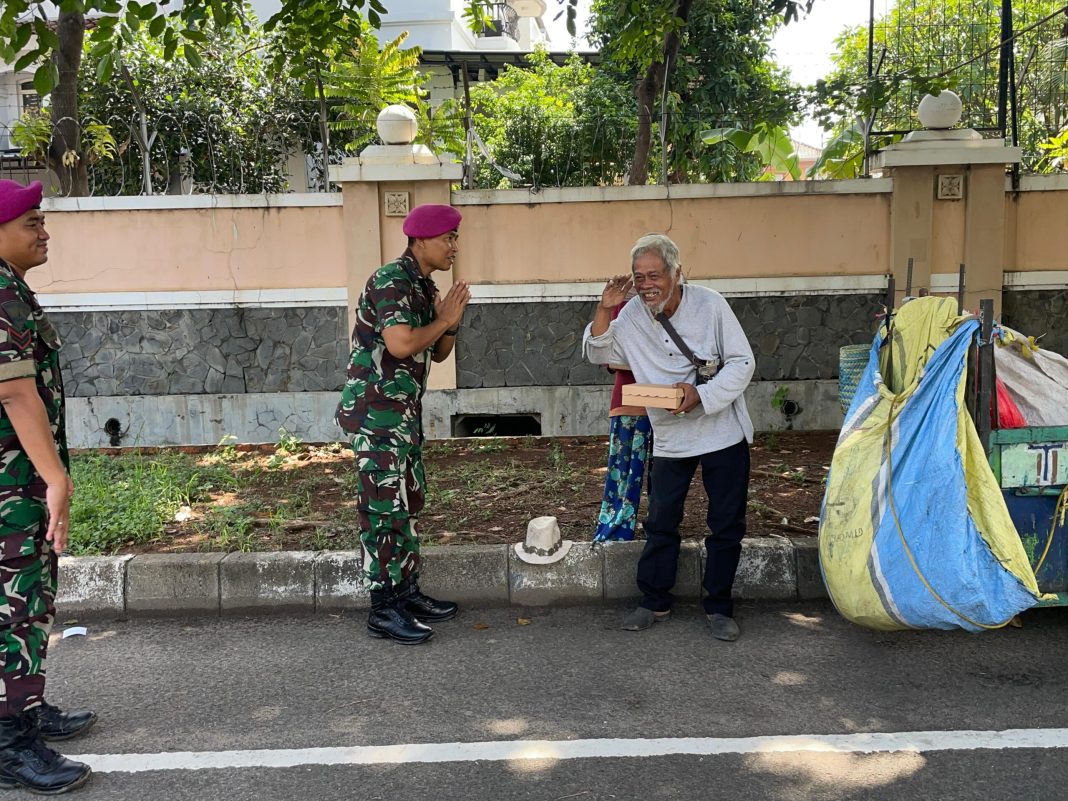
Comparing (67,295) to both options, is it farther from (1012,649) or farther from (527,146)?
(1012,649)

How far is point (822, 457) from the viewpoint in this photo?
7105 millimetres

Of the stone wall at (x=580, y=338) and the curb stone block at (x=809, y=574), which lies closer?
the curb stone block at (x=809, y=574)

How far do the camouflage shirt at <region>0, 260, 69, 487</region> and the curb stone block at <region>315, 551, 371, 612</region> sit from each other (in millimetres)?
1747

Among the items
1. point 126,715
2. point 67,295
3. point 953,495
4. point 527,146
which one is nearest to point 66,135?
point 67,295

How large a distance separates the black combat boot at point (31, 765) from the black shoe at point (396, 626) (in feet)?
4.56

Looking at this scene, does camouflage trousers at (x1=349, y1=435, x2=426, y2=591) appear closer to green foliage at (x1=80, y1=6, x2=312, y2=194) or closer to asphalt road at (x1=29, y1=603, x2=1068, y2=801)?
asphalt road at (x1=29, y1=603, x2=1068, y2=801)

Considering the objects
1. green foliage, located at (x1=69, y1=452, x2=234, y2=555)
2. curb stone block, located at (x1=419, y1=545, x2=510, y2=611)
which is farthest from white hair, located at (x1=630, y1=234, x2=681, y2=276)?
green foliage, located at (x1=69, y1=452, x2=234, y2=555)

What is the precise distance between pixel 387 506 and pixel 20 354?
5.32ft

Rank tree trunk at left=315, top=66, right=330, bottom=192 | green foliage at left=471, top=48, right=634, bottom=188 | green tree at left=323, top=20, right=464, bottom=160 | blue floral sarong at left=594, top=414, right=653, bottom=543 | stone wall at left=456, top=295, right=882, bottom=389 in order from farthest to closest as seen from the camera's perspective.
A: green tree at left=323, top=20, right=464, bottom=160, green foliage at left=471, top=48, right=634, bottom=188, stone wall at left=456, top=295, right=882, bottom=389, tree trunk at left=315, top=66, right=330, bottom=192, blue floral sarong at left=594, top=414, right=653, bottom=543

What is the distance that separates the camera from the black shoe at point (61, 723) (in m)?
3.37

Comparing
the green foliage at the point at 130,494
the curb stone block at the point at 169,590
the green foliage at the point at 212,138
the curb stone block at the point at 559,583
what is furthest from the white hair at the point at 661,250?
the green foliage at the point at 212,138

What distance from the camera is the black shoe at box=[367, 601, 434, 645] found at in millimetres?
4184

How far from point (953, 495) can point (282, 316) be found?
19.2ft

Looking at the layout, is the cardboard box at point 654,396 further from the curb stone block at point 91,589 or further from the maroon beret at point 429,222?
the curb stone block at point 91,589
